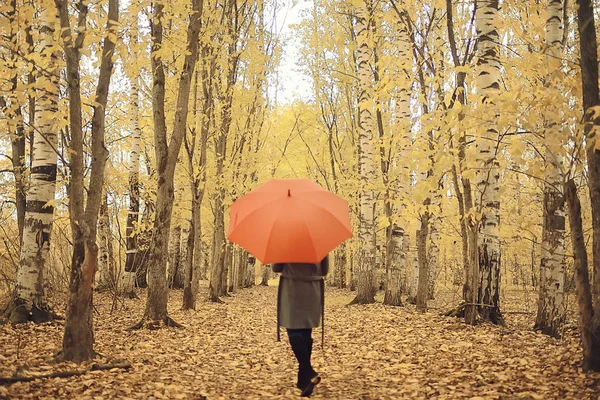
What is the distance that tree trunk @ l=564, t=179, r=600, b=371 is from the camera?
15.0 ft

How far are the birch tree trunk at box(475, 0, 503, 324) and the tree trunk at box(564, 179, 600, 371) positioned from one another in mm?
3015

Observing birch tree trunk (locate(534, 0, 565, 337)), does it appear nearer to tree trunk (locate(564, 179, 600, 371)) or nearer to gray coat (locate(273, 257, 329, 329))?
tree trunk (locate(564, 179, 600, 371))

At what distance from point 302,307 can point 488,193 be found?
4925 millimetres

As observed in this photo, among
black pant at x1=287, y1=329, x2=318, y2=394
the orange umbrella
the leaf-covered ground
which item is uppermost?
the orange umbrella

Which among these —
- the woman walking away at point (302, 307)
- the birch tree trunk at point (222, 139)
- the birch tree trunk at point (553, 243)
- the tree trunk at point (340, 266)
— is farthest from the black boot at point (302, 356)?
the tree trunk at point (340, 266)

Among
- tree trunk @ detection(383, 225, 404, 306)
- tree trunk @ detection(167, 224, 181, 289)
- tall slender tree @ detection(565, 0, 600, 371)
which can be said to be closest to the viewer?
tall slender tree @ detection(565, 0, 600, 371)

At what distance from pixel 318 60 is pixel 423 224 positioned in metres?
12.3

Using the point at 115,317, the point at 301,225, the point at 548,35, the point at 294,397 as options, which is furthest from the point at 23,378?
the point at 548,35

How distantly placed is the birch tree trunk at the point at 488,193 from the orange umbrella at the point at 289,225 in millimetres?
4368

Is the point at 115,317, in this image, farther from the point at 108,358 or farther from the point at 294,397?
the point at 294,397

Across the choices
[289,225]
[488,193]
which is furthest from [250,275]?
[289,225]

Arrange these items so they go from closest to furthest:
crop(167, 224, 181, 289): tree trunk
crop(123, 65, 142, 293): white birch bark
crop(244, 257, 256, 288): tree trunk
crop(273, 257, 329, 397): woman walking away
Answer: crop(273, 257, 329, 397): woman walking away
crop(123, 65, 142, 293): white birch bark
crop(167, 224, 181, 289): tree trunk
crop(244, 257, 256, 288): tree trunk

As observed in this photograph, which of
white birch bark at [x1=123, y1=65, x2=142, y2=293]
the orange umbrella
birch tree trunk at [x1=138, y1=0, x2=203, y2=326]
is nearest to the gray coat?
the orange umbrella

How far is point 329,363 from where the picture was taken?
6422 millimetres
